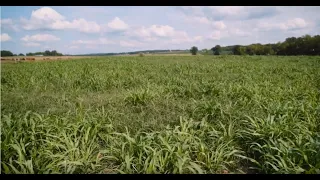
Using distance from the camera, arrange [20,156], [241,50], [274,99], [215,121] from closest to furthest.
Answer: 1. [20,156]
2. [215,121]
3. [274,99]
4. [241,50]

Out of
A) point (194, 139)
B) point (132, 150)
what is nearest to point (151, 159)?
point (132, 150)

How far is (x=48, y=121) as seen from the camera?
3.68 meters

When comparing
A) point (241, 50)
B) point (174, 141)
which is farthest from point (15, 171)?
point (241, 50)

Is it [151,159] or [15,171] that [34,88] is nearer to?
[15,171]

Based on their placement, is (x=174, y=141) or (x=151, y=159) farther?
(x=174, y=141)

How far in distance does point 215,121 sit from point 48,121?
2.89m

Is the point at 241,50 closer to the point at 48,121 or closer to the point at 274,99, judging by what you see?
the point at 274,99

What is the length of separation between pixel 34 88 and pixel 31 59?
1668cm

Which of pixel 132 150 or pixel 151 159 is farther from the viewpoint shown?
pixel 132 150
